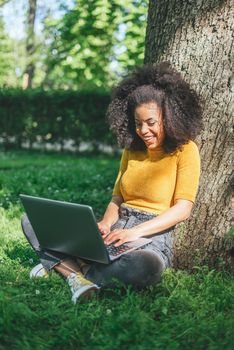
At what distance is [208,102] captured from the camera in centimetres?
430

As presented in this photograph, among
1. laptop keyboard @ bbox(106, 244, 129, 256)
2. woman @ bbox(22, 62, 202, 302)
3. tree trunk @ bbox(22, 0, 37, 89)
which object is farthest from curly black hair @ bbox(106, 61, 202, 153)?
tree trunk @ bbox(22, 0, 37, 89)

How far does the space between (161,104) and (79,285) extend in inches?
52.0

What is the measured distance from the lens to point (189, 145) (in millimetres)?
4027

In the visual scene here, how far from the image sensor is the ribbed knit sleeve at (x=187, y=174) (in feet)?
12.8

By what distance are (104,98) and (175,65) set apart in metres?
13.2

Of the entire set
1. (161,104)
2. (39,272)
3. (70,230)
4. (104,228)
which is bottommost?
A: (39,272)

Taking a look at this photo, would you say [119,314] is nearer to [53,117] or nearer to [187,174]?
[187,174]

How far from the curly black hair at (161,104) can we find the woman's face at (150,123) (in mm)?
35

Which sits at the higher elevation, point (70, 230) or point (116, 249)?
point (70, 230)

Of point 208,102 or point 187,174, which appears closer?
point 187,174

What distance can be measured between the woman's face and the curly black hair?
4 centimetres

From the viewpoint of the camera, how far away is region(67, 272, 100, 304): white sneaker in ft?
12.0

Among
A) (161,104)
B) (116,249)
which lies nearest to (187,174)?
(161,104)

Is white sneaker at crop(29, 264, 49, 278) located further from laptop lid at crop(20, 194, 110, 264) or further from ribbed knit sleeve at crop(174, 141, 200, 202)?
ribbed knit sleeve at crop(174, 141, 200, 202)
